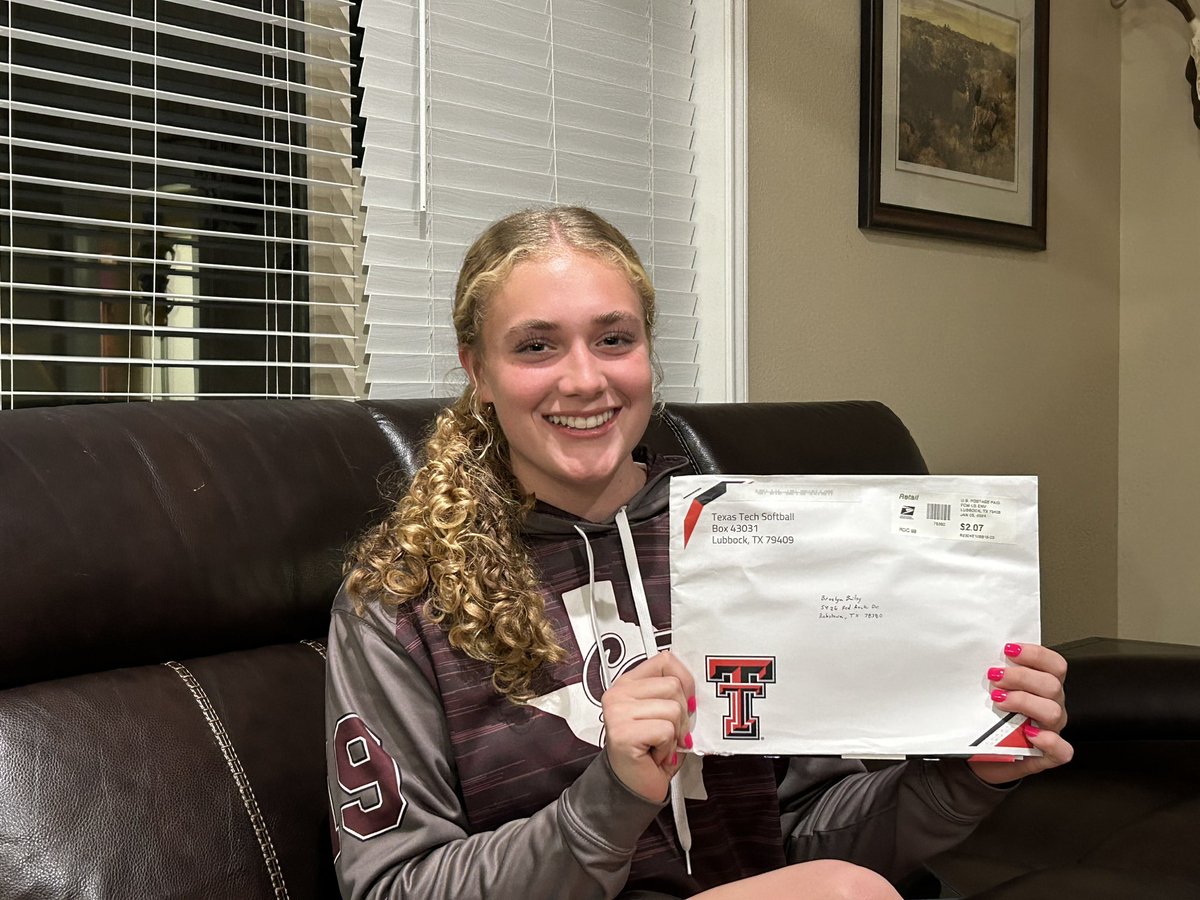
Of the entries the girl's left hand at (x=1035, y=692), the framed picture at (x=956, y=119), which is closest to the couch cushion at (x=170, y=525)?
the girl's left hand at (x=1035, y=692)

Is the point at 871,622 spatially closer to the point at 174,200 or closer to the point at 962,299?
the point at 174,200

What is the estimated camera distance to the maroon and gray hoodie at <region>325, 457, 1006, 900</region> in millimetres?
936

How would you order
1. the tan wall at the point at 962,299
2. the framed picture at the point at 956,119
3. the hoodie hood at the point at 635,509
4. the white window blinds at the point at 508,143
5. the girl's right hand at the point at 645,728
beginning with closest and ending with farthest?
1. the girl's right hand at the point at 645,728
2. the hoodie hood at the point at 635,509
3. the white window blinds at the point at 508,143
4. the tan wall at the point at 962,299
5. the framed picture at the point at 956,119

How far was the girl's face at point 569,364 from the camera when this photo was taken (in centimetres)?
110

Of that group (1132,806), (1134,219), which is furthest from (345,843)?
(1134,219)

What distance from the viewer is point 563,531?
116 cm

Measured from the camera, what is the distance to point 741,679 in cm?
98

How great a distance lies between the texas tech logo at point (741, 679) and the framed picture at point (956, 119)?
175 cm

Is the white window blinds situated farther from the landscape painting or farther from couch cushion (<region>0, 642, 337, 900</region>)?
couch cushion (<region>0, 642, 337, 900</region>)

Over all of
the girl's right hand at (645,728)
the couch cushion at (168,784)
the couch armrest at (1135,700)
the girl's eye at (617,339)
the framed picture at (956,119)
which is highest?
the framed picture at (956,119)

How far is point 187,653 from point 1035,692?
2.73 feet

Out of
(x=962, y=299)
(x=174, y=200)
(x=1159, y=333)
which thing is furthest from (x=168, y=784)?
(x=1159, y=333)

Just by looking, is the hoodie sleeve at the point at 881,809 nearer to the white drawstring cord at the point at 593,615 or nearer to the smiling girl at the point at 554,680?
the smiling girl at the point at 554,680

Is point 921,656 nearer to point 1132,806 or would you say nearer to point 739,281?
point 1132,806
